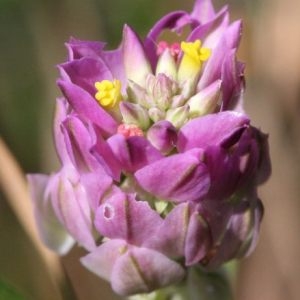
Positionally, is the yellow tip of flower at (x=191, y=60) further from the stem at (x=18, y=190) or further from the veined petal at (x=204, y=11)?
the stem at (x=18, y=190)

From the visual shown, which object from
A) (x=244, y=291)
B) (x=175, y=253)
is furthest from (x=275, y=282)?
(x=175, y=253)

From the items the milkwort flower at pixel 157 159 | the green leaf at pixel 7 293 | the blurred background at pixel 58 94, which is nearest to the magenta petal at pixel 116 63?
the milkwort flower at pixel 157 159

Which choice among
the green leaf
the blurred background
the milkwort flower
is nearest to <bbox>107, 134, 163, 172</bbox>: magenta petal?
the milkwort flower

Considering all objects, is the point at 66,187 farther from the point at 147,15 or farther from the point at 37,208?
the point at 147,15

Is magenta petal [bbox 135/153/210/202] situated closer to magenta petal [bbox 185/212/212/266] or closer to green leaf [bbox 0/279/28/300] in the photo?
magenta petal [bbox 185/212/212/266]

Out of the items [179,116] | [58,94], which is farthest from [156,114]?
[58,94]

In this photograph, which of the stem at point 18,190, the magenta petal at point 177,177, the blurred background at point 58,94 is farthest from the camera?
the blurred background at point 58,94
